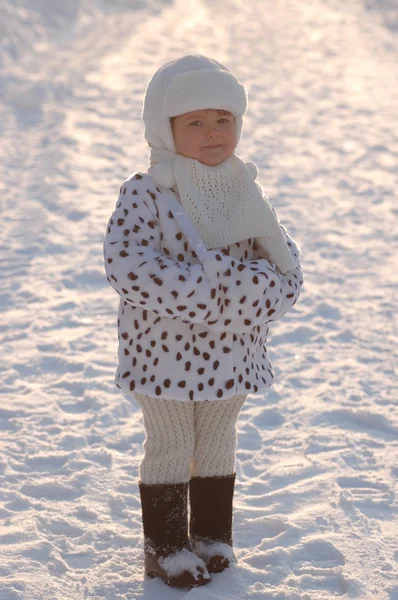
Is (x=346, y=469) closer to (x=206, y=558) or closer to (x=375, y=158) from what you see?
(x=206, y=558)

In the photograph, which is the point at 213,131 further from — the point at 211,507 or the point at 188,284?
the point at 211,507

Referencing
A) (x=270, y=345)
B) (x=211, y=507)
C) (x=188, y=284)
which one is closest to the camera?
(x=188, y=284)

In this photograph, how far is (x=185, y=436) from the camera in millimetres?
2977

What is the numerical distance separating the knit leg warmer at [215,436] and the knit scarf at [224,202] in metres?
0.41

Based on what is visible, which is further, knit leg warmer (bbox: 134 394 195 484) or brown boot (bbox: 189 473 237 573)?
brown boot (bbox: 189 473 237 573)

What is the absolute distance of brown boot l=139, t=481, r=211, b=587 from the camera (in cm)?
299

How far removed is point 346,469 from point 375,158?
499 centimetres

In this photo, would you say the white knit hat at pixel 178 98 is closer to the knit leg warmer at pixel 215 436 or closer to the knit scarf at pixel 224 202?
the knit scarf at pixel 224 202

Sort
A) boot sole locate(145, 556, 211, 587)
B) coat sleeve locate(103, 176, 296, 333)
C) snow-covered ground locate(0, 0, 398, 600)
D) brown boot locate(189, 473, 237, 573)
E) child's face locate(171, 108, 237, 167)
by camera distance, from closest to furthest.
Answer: coat sleeve locate(103, 176, 296, 333)
child's face locate(171, 108, 237, 167)
boot sole locate(145, 556, 211, 587)
brown boot locate(189, 473, 237, 573)
snow-covered ground locate(0, 0, 398, 600)

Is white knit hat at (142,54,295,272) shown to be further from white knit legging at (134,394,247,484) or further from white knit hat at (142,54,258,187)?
white knit legging at (134,394,247,484)

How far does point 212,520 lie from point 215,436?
258 millimetres

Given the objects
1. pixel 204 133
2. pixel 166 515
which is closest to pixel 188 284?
pixel 204 133

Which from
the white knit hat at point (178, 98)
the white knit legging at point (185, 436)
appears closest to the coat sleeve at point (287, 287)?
the white knit legging at point (185, 436)

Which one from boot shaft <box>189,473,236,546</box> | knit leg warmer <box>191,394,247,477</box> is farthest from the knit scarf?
boot shaft <box>189,473,236,546</box>
